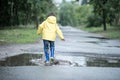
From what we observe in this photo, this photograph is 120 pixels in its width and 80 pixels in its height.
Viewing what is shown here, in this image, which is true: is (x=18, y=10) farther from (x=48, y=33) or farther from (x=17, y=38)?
(x=48, y=33)

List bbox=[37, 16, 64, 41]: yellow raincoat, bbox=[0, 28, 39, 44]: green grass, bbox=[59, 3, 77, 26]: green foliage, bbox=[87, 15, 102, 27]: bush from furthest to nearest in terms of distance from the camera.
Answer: bbox=[59, 3, 77, 26]: green foliage, bbox=[87, 15, 102, 27]: bush, bbox=[0, 28, 39, 44]: green grass, bbox=[37, 16, 64, 41]: yellow raincoat

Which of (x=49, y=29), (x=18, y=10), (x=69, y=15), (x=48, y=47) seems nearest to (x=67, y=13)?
(x=69, y=15)

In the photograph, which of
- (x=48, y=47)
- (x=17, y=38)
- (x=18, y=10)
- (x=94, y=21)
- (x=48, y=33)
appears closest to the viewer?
(x=48, y=33)

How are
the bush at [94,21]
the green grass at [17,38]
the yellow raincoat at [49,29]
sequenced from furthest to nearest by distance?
the bush at [94,21] → the green grass at [17,38] → the yellow raincoat at [49,29]

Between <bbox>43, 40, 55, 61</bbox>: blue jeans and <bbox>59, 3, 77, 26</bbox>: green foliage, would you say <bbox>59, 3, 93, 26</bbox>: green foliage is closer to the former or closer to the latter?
<bbox>59, 3, 77, 26</bbox>: green foliage

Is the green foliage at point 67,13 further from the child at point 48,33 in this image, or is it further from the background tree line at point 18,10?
the child at point 48,33

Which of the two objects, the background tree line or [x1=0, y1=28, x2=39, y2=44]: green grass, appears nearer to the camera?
[x1=0, y1=28, x2=39, y2=44]: green grass

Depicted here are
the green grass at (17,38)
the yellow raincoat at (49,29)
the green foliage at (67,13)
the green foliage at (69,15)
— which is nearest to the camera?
the yellow raincoat at (49,29)

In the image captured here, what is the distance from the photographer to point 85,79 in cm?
851

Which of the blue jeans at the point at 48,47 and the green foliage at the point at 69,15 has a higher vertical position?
the blue jeans at the point at 48,47

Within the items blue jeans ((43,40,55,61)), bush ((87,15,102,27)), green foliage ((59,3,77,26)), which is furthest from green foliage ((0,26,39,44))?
green foliage ((59,3,77,26))

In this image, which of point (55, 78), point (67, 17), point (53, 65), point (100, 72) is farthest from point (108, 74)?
point (67, 17)

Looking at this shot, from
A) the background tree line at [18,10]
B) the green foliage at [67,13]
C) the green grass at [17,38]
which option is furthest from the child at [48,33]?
the green foliage at [67,13]

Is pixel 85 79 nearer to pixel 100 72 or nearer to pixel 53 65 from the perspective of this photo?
pixel 100 72
